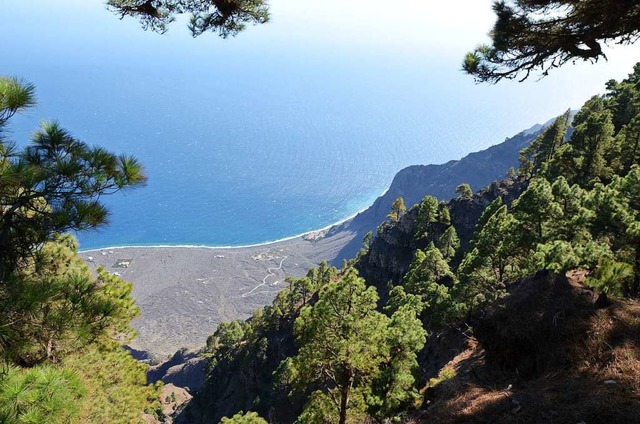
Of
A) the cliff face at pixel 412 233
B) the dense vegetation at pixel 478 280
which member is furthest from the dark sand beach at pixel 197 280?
the dense vegetation at pixel 478 280

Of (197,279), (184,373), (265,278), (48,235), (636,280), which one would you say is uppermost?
(197,279)

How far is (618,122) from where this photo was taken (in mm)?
43938

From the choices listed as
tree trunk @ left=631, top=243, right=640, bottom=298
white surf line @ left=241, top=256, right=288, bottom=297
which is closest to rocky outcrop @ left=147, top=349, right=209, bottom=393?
white surf line @ left=241, top=256, right=288, bottom=297

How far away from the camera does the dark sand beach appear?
12759 centimetres

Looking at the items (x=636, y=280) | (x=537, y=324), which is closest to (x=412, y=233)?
(x=636, y=280)

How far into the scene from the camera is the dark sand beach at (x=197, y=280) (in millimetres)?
127588

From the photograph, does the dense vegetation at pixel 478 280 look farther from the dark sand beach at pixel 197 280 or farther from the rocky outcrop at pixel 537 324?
the dark sand beach at pixel 197 280

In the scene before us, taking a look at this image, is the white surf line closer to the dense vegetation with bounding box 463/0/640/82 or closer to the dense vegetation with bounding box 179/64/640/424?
the dense vegetation with bounding box 179/64/640/424

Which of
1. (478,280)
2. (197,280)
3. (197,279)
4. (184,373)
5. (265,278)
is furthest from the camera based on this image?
(265,278)

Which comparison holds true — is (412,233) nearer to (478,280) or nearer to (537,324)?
(478,280)

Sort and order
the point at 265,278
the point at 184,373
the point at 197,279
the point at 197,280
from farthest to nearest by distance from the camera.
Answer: the point at 265,278, the point at 197,279, the point at 197,280, the point at 184,373

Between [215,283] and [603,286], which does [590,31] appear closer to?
[603,286]

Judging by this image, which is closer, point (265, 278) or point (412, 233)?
point (412, 233)

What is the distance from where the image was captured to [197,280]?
148 metres
